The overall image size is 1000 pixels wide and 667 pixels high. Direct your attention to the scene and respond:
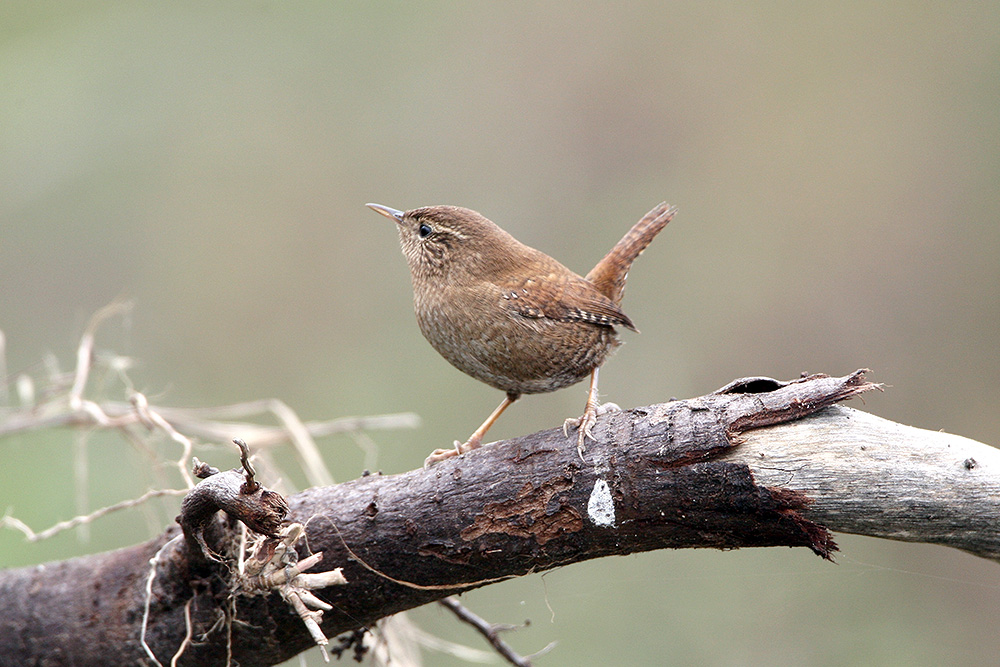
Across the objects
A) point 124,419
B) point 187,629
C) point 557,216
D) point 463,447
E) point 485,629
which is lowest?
point 485,629

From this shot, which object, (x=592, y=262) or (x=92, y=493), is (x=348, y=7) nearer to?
(x=592, y=262)

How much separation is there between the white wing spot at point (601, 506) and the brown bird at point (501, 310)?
61cm

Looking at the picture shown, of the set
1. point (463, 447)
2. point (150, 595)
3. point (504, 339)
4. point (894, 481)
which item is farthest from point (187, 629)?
point (894, 481)

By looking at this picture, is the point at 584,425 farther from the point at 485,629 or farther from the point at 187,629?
Answer: the point at 187,629

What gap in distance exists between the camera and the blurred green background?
4.80m

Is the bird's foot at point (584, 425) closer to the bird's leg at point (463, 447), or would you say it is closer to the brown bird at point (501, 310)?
the brown bird at point (501, 310)

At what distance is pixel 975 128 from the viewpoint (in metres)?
5.64

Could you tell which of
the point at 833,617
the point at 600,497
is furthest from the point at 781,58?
the point at 600,497

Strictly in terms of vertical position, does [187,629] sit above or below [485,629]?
above

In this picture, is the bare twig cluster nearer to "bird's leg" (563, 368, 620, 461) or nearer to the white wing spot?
"bird's leg" (563, 368, 620, 461)

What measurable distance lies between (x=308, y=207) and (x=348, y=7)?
1981 mm

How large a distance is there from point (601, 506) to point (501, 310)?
989 mm

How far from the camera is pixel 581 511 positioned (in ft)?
7.16

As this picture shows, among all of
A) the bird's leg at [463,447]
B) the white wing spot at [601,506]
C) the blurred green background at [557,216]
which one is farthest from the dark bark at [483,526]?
the blurred green background at [557,216]
